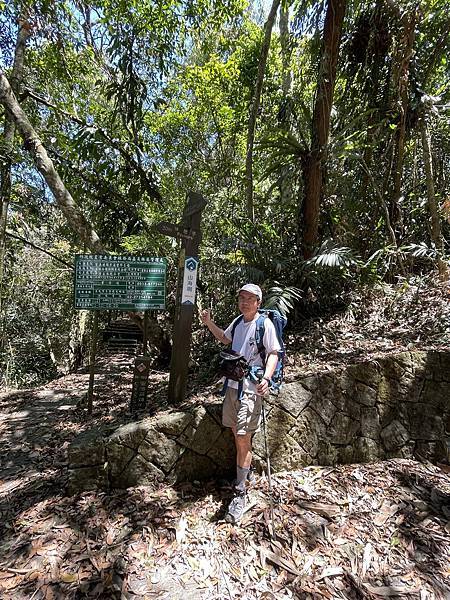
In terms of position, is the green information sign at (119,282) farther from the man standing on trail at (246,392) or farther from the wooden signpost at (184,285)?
the man standing on trail at (246,392)

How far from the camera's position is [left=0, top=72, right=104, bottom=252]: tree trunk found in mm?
4824

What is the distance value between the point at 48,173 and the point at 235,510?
440 centimetres

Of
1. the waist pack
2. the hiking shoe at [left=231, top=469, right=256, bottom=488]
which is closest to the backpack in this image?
the waist pack

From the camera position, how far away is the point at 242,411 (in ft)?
9.85

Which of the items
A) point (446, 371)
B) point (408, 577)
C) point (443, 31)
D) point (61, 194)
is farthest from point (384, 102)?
point (408, 577)

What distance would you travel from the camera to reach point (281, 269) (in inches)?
212

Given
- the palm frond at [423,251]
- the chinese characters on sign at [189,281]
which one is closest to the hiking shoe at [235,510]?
the chinese characters on sign at [189,281]

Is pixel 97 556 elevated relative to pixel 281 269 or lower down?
lower down

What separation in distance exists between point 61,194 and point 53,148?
2.76 metres

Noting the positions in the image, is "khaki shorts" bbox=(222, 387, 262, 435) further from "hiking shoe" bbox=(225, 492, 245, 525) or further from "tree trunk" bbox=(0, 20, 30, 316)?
"tree trunk" bbox=(0, 20, 30, 316)

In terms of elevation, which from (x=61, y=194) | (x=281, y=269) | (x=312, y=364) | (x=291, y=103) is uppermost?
(x=291, y=103)

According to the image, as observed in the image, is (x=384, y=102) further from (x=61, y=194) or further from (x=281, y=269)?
(x=61, y=194)

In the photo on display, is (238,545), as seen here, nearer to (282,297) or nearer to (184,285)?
(184,285)

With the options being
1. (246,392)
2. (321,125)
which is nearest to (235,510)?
(246,392)
